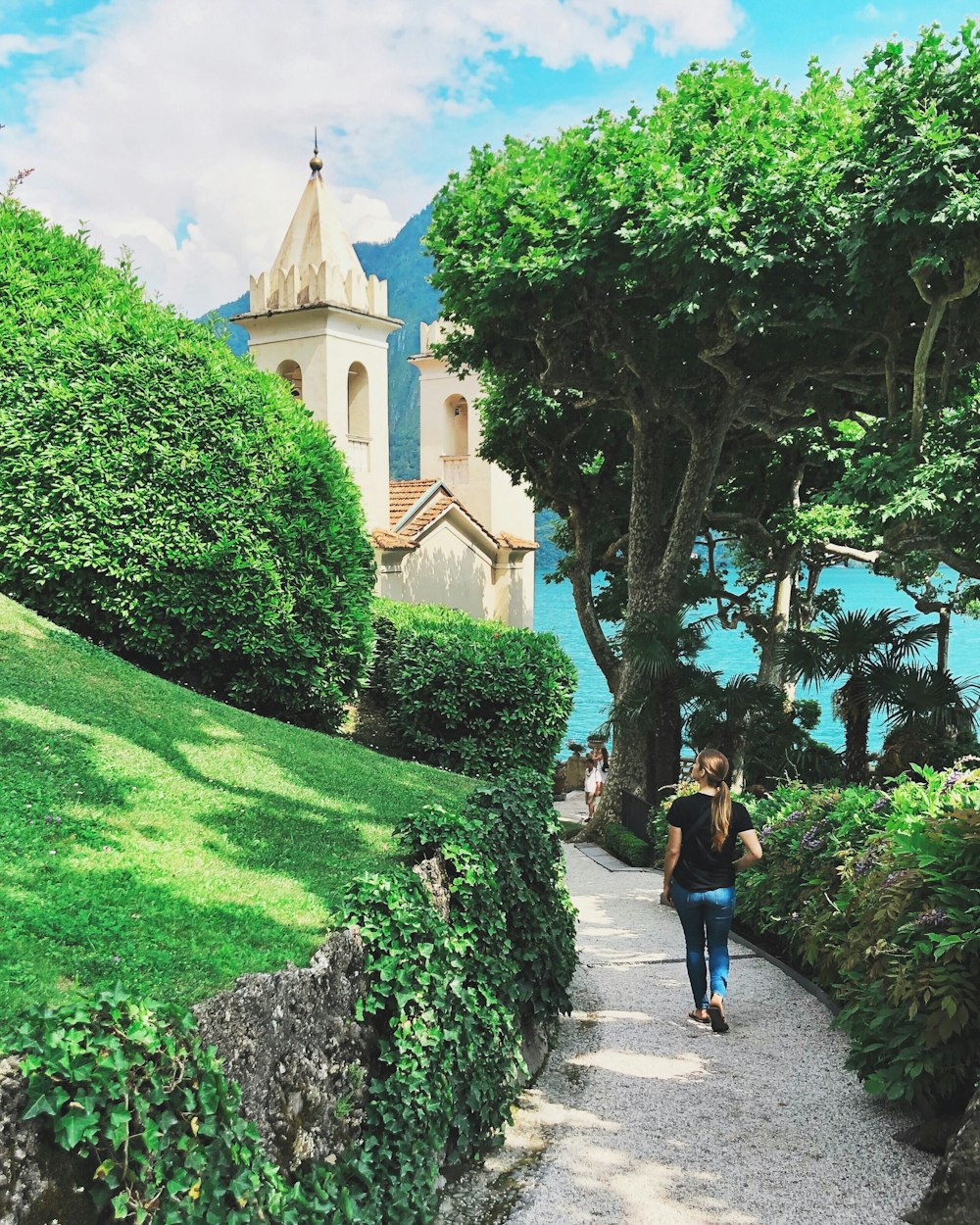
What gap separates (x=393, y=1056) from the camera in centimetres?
482

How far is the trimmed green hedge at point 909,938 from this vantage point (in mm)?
5504

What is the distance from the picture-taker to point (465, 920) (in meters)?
6.07

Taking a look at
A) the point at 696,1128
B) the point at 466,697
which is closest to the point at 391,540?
the point at 466,697

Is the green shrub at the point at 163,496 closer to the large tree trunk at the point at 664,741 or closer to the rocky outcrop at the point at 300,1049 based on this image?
the rocky outcrop at the point at 300,1049

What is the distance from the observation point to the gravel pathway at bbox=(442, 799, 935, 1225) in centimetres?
514

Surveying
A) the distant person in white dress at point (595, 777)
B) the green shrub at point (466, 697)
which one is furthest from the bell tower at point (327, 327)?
the green shrub at point (466, 697)

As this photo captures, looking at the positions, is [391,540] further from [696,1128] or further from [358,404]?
[696,1128]

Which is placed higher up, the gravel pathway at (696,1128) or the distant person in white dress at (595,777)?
the distant person in white dress at (595,777)

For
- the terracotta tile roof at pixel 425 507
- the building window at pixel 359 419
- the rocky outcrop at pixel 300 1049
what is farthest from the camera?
the terracotta tile roof at pixel 425 507

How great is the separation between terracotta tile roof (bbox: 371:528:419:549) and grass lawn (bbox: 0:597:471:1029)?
1339 centimetres

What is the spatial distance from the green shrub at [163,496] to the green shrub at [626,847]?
7835 millimetres

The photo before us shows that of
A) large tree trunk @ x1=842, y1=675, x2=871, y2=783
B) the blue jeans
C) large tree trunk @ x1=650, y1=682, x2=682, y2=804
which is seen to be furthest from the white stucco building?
the blue jeans

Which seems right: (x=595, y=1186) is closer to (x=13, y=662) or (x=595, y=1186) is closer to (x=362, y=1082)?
(x=362, y=1082)

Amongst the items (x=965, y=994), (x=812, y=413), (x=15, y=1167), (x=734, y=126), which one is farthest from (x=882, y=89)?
(x=15, y=1167)
